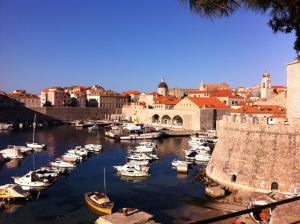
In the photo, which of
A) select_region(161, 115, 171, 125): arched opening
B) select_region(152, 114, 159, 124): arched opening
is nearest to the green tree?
select_region(161, 115, 171, 125): arched opening

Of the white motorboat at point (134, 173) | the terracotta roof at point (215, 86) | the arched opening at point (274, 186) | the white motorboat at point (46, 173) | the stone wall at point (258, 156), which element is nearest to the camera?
the stone wall at point (258, 156)

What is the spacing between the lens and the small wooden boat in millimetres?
17109

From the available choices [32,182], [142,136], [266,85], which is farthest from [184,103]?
[32,182]

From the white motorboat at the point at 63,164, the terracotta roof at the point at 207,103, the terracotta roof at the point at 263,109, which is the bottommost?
the white motorboat at the point at 63,164

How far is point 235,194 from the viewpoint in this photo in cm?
1852

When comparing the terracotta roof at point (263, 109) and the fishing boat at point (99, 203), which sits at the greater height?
the terracotta roof at point (263, 109)

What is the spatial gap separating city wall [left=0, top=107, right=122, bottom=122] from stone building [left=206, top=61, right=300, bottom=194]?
51.0m

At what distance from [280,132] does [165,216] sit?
6.74 m

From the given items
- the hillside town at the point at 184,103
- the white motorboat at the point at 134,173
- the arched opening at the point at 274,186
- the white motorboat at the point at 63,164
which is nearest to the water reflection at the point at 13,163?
the white motorboat at the point at 63,164

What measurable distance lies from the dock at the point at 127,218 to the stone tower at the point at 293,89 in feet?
32.5

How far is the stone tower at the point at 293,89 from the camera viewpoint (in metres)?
20.0

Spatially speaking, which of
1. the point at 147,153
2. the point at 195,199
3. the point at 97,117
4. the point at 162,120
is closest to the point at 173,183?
the point at 195,199

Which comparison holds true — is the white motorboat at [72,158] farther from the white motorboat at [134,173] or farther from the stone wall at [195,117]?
the stone wall at [195,117]

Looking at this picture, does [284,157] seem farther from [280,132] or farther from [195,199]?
[195,199]
